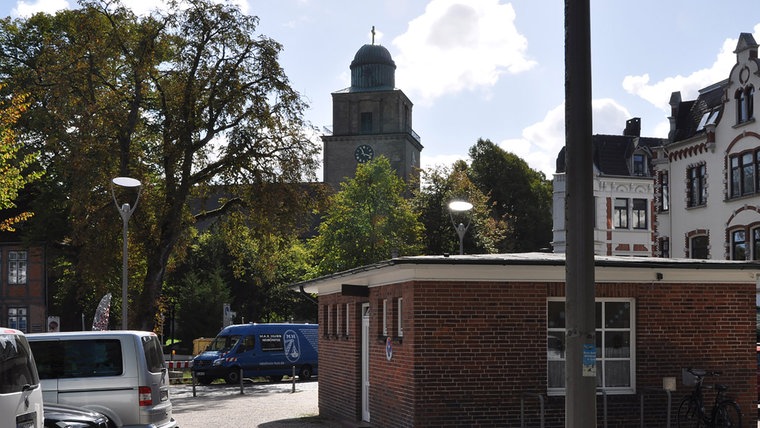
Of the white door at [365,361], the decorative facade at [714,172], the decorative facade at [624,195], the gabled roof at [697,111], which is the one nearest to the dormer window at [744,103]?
the decorative facade at [714,172]

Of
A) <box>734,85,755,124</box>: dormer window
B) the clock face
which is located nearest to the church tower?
the clock face

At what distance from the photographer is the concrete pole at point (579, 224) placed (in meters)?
7.87

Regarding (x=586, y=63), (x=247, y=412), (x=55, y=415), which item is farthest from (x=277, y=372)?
(x=586, y=63)

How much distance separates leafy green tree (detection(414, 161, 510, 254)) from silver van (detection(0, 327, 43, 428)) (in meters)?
Answer: 52.5

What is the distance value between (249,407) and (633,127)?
1656 inches

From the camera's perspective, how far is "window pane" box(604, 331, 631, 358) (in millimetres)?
17359

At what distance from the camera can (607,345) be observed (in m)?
17.4

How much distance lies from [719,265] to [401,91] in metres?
87.4

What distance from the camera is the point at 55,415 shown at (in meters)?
12.7

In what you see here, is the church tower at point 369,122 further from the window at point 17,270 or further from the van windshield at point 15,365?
the van windshield at point 15,365

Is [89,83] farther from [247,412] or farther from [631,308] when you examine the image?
[631,308]

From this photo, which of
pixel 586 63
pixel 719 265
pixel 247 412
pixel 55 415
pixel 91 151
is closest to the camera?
pixel 586 63

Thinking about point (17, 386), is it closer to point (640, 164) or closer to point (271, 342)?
point (271, 342)

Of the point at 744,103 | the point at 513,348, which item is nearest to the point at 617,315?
the point at 513,348
